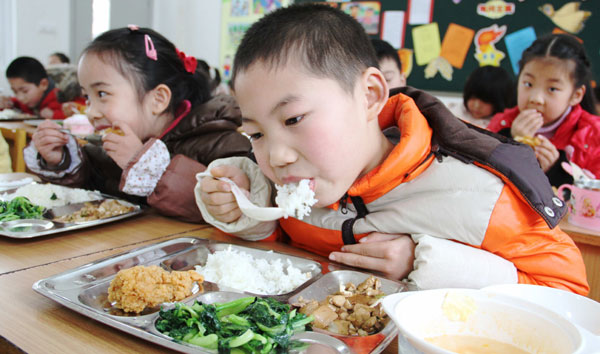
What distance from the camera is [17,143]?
129 inches

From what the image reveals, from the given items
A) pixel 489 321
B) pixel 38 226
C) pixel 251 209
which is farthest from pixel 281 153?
pixel 38 226

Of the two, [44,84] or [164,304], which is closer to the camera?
[164,304]

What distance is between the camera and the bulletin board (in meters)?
3.44

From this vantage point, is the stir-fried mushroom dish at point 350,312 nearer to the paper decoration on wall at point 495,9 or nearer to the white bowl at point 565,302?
the white bowl at point 565,302

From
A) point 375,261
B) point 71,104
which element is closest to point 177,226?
point 375,261

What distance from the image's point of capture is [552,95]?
2492mm

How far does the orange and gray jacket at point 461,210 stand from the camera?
1.07 metres

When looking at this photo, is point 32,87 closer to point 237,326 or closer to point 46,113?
point 46,113

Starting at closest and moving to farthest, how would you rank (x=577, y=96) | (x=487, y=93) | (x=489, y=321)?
1. (x=489, y=321)
2. (x=577, y=96)
3. (x=487, y=93)

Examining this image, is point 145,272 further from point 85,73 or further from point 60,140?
point 60,140

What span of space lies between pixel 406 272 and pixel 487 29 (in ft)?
11.0

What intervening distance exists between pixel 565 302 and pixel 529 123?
2.07m

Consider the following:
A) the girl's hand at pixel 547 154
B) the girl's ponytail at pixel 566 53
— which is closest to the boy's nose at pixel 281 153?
the girl's hand at pixel 547 154

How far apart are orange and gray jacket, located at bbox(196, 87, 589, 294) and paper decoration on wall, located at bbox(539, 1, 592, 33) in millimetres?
2874
